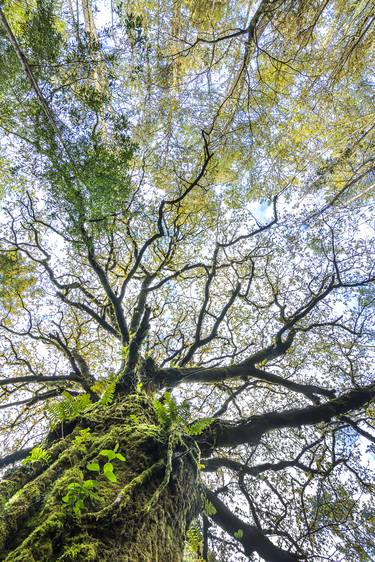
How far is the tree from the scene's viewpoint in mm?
2402

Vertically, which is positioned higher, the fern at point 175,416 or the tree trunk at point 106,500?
the fern at point 175,416

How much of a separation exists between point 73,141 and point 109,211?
1.00m

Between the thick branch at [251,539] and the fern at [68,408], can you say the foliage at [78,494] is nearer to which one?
the fern at [68,408]

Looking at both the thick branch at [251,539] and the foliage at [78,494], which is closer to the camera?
the foliage at [78,494]

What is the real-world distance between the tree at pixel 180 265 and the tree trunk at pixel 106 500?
13 mm

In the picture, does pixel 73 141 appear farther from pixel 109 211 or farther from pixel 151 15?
pixel 151 15

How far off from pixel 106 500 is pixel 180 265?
17.9 ft

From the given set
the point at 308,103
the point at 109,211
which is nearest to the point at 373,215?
the point at 308,103

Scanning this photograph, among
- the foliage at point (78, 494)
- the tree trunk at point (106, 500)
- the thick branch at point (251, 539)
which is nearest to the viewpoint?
the tree trunk at point (106, 500)

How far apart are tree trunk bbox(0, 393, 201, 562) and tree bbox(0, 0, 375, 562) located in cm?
1

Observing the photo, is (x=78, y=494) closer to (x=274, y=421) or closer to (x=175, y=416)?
(x=175, y=416)

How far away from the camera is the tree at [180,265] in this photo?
7.88 ft

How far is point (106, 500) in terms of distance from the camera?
1889mm

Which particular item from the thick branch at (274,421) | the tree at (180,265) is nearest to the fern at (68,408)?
the tree at (180,265)
